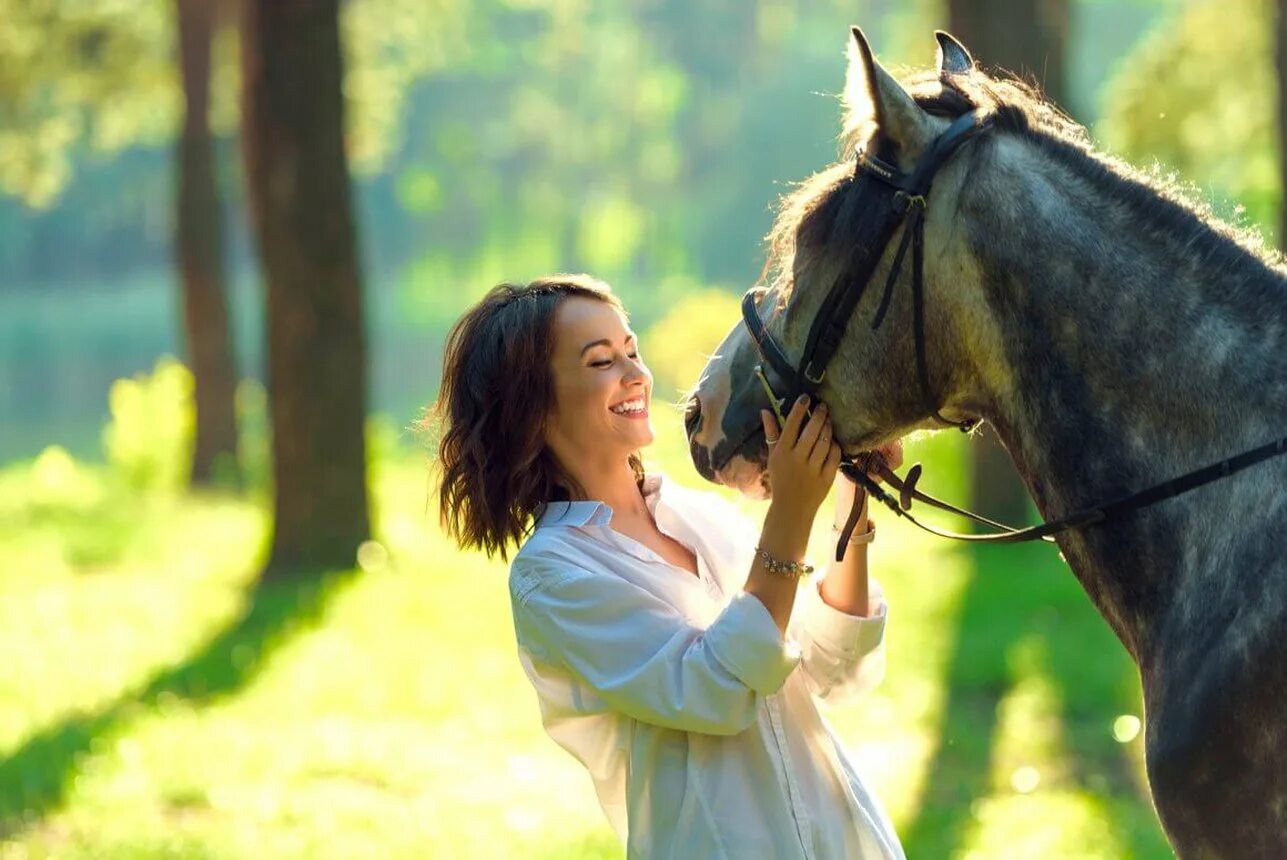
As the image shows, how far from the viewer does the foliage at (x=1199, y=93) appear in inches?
797

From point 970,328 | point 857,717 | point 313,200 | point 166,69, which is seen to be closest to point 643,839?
point 970,328

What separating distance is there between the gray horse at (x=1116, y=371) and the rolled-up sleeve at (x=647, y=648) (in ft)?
1.35

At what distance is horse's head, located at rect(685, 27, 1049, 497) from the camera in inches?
97.8

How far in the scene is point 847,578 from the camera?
9.77 feet

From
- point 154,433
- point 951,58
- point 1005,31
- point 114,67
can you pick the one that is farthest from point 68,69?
point 951,58

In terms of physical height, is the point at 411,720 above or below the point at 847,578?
above

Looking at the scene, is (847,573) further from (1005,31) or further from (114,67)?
(114,67)

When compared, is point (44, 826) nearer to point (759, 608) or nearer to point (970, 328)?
point (759, 608)

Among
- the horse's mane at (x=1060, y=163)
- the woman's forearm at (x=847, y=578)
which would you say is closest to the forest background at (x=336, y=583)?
the horse's mane at (x=1060, y=163)

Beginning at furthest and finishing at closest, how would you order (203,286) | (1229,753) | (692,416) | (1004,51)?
(203,286), (1004,51), (692,416), (1229,753)

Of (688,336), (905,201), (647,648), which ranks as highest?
(688,336)

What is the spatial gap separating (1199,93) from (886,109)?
20.6 meters

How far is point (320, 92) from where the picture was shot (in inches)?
397

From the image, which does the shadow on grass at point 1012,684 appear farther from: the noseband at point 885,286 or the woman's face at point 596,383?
the noseband at point 885,286
